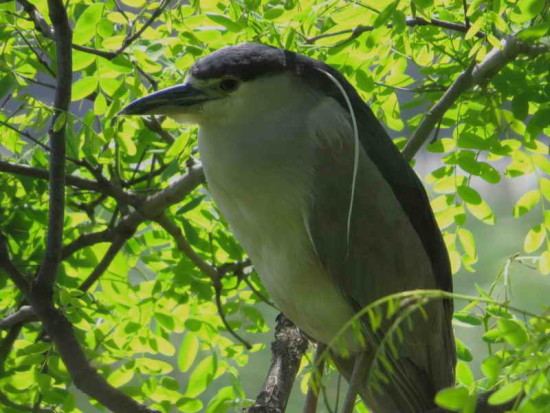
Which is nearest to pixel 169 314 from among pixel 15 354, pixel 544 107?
pixel 15 354

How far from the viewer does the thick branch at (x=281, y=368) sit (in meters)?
1.99

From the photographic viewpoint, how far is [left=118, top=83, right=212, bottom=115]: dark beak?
5.84 feet

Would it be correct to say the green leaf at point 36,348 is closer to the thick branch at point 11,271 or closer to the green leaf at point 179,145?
the thick branch at point 11,271

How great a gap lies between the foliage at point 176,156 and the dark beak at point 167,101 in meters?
0.12

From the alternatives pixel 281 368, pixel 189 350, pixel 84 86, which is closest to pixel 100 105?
pixel 84 86

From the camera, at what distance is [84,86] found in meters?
2.00

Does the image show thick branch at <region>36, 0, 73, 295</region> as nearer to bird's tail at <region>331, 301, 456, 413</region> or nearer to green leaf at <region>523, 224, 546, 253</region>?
bird's tail at <region>331, 301, 456, 413</region>

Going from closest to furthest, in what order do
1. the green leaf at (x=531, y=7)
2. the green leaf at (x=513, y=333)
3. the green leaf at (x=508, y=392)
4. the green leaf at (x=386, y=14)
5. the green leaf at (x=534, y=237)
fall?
the green leaf at (x=508, y=392) → the green leaf at (x=513, y=333) → the green leaf at (x=531, y=7) → the green leaf at (x=386, y=14) → the green leaf at (x=534, y=237)

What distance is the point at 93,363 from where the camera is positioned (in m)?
2.12

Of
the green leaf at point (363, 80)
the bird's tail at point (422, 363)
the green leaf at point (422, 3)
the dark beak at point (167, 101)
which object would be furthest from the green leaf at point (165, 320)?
the green leaf at point (422, 3)

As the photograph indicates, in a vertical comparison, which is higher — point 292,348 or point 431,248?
point 431,248

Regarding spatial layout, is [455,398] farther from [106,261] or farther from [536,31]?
[106,261]

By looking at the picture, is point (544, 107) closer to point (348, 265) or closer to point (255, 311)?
point (348, 265)

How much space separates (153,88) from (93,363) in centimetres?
68
